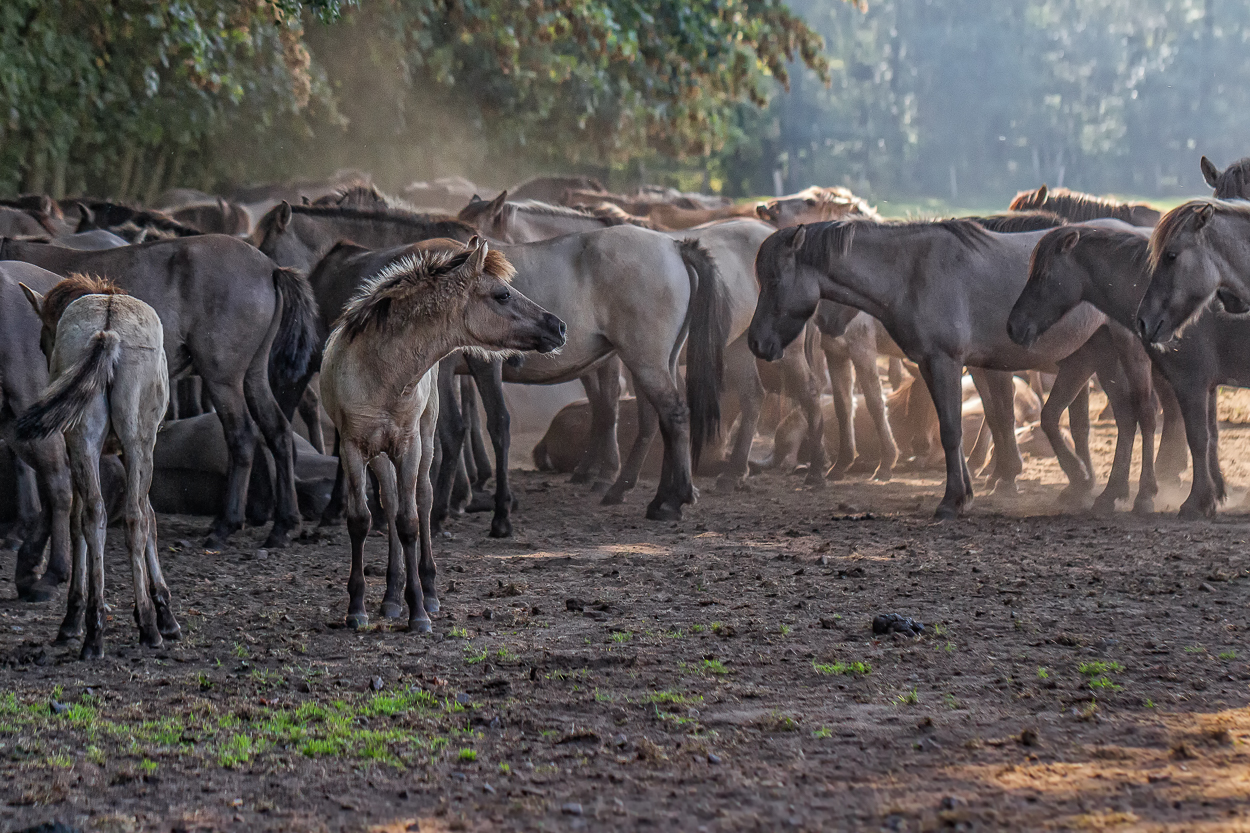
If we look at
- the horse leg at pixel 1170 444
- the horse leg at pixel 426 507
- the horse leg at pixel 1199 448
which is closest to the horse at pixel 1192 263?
the horse leg at pixel 1199 448

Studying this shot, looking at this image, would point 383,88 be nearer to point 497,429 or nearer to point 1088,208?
point 1088,208

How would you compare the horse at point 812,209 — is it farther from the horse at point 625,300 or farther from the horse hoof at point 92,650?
the horse hoof at point 92,650

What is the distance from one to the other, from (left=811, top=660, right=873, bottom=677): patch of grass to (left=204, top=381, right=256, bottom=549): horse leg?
4.73 meters

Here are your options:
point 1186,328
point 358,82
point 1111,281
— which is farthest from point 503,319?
point 358,82

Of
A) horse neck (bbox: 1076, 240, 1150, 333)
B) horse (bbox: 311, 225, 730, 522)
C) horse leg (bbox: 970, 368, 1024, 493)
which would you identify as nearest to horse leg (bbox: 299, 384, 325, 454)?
horse (bbox: 311, 225, 730, 522)

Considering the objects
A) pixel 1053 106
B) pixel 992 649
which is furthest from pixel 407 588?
pixel 1053 106

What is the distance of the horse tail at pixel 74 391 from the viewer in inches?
204

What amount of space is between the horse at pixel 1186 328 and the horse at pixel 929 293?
0.56 metres

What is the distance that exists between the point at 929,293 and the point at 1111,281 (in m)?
1.25

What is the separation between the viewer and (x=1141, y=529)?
28.0 ft

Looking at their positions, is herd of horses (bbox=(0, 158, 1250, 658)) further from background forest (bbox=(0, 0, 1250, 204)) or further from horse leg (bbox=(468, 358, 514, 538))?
background forest (bbox=(0, 0, 1250, 204))

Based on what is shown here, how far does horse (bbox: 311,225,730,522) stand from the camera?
9555mm

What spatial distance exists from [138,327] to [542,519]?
4.52 metres

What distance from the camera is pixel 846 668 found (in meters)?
Answer: 5.18
